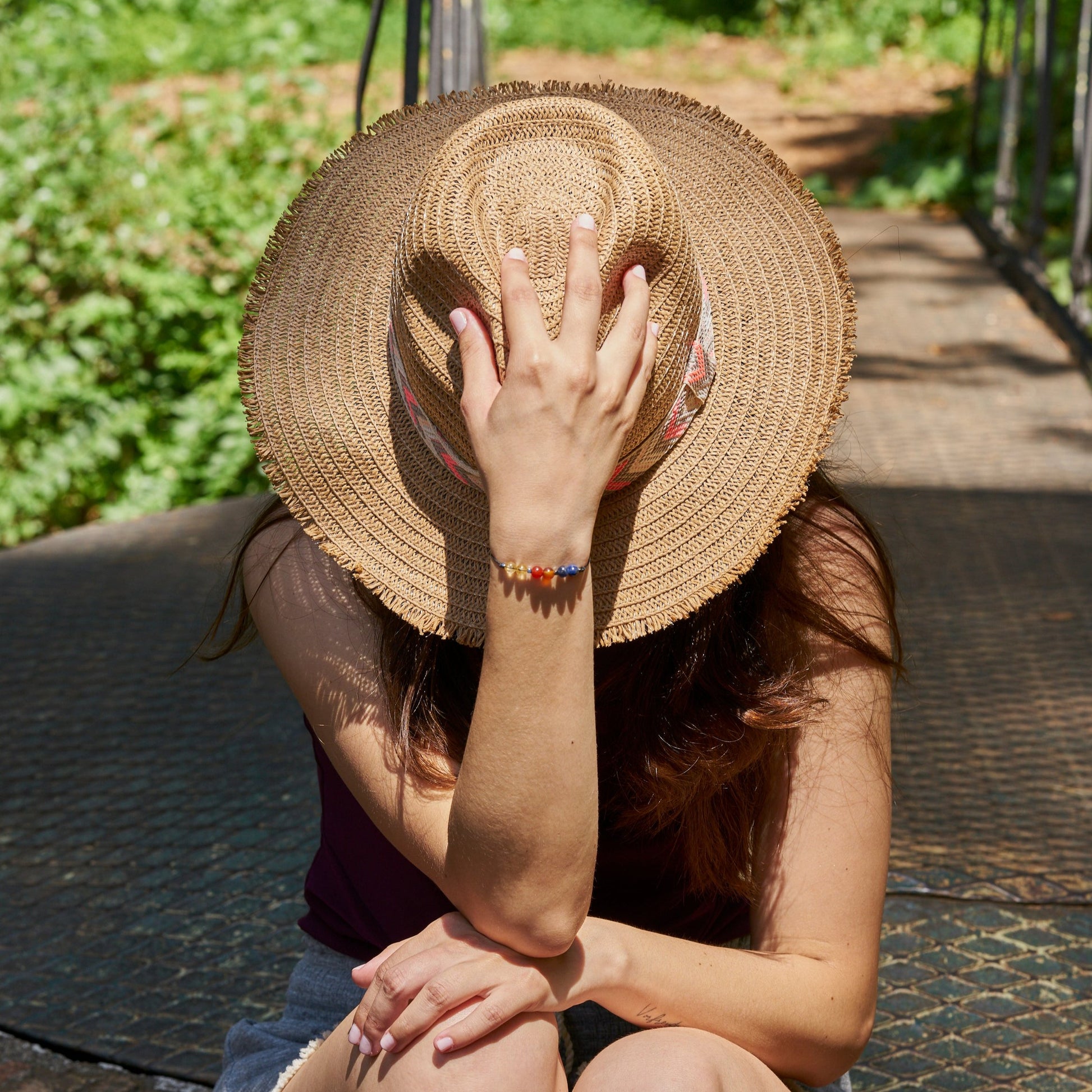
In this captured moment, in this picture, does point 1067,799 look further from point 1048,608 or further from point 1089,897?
point 1048,608

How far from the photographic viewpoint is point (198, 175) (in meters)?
5.78

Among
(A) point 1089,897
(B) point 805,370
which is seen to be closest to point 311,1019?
(B) point 805,370

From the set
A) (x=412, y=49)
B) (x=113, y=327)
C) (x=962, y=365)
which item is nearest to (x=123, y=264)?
(x=113, y=327)

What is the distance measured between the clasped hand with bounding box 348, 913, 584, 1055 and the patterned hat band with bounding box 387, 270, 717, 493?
47 centimetres

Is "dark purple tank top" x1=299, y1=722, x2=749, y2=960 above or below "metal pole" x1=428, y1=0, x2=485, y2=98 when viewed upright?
below

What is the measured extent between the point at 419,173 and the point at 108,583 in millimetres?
2790

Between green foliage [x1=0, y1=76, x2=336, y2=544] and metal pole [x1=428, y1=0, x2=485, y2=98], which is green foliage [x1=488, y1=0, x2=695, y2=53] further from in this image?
metal pole [x1=428, y1=0, x2=485, y2=98]

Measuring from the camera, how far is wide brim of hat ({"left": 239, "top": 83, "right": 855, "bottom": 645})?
137 centimetres

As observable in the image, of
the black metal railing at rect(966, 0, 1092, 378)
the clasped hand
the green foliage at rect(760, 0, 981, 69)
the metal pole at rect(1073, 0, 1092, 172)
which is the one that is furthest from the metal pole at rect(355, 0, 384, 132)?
the green foliage at rect(760, 0, 981, 69)

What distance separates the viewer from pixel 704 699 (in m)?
1.51

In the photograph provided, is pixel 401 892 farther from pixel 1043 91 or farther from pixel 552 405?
pixel 1043 91

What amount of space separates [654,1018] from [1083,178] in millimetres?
5388

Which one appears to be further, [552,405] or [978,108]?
[978,108]

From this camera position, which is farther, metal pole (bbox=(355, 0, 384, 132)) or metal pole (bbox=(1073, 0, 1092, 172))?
metal pole (bbox=(1073, 0, 1092, 172))
